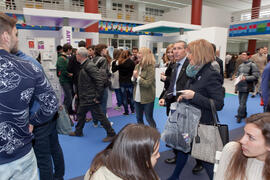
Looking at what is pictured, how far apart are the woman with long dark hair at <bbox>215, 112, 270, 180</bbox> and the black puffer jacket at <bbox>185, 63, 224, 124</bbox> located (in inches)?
20.8

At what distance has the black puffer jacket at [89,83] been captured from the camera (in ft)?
9.36

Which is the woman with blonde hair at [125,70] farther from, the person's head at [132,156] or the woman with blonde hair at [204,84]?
the person's head at [132,156]

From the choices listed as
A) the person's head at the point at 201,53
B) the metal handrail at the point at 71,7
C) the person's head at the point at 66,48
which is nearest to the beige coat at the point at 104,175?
the person's head at the point at 201,53

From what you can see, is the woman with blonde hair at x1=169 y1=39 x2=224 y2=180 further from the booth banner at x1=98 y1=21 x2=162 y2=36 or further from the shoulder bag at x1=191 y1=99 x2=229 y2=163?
the booth banner at x1=98 y1=21 x2=162 y2=36

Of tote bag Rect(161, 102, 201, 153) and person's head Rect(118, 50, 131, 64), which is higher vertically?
person's head Rect(118, 50, 131, 64)

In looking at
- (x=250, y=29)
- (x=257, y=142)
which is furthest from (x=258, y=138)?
(x=250, y=29)

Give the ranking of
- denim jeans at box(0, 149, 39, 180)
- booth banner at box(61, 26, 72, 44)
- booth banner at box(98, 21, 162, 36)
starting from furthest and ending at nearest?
booth banner at box(98, 21, 162, 36) → booth banner at box(61, 26, 72, 44) → denim jeans at box(0, 149, 39, 180)

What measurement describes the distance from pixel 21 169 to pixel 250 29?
14.6 meters

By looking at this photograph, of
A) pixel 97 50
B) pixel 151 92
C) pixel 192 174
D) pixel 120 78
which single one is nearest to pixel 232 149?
pixel 192 174

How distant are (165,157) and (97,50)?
231 centimetres

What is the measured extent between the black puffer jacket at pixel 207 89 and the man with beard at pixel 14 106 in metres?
1.30

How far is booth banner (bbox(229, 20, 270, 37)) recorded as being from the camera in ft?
37.5

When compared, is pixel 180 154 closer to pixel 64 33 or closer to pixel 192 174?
pixel 192 174

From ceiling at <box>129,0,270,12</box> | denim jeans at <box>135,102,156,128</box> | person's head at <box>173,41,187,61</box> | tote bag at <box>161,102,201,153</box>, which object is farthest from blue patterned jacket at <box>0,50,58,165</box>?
ceiling at <box>129,0,270,12</box>
